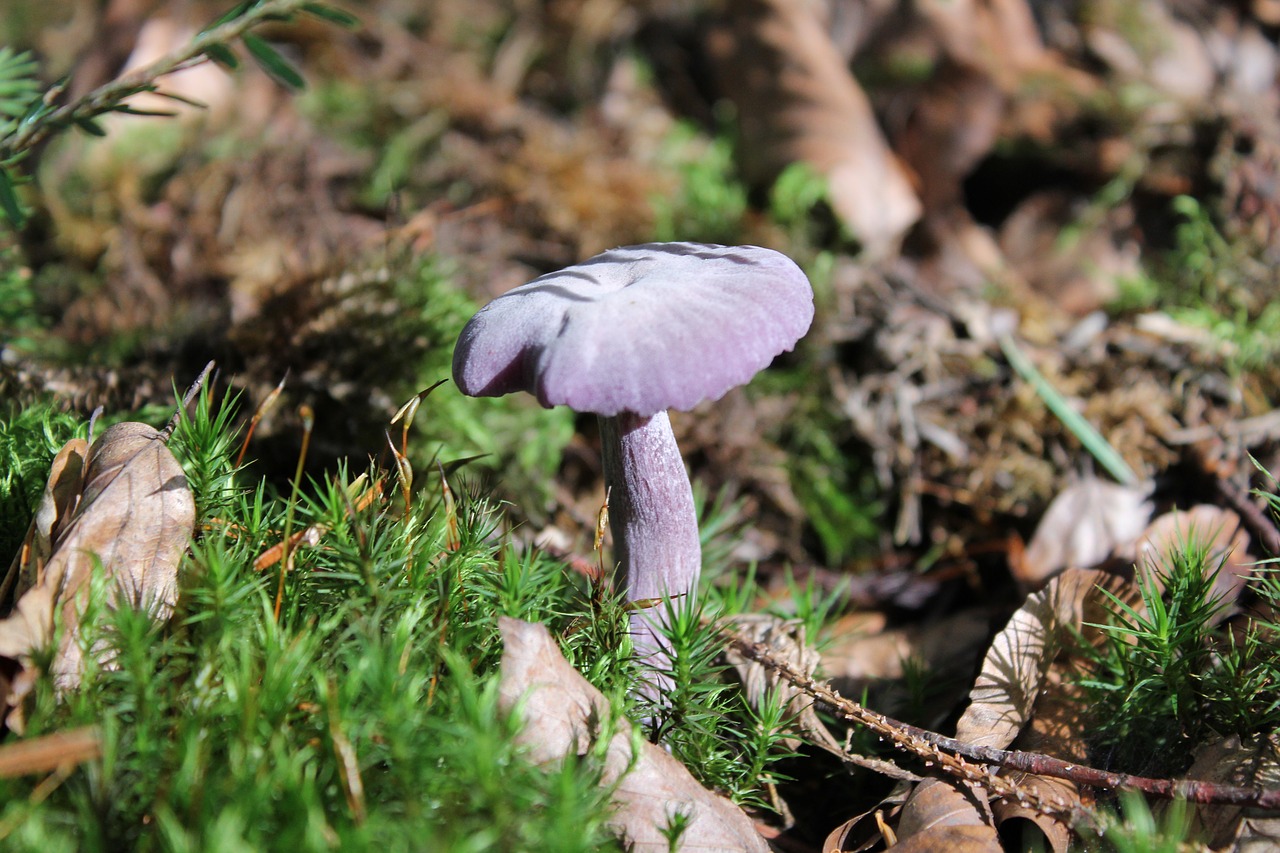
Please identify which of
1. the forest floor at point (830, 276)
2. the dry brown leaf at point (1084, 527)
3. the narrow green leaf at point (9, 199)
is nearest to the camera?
the narrow green leaf at point (9, 199)

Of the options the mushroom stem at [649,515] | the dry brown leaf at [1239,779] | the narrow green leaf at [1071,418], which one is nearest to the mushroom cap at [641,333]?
the mushroom stem at [649,515]

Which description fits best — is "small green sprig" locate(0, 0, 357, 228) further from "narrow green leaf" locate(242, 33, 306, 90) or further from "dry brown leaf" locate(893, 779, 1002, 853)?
"dry brown leaf" locate(893, 779, 1002, 853)

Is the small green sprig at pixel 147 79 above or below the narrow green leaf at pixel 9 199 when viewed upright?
above

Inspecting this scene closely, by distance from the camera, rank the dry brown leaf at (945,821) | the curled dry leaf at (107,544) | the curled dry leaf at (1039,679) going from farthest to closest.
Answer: the curled dry leaf at (1039,679), the dry brown leaf at (945,821), the curled dry leaf at (107,544)

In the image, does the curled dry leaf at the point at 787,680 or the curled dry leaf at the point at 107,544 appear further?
the curled dry leaf at the point at 787,680

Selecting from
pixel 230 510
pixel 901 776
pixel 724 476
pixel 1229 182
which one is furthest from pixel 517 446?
pixel 1229 182

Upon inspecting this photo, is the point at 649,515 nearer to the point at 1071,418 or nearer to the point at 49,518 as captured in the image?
the point at 49,518

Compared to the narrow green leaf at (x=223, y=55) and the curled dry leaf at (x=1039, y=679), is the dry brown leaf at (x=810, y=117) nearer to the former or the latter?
the curled dry leaf at (x=1039, y=679)
